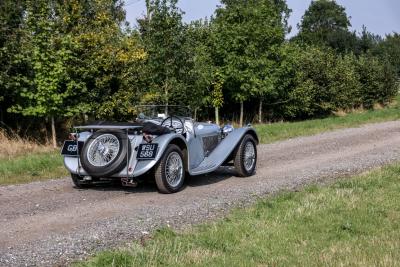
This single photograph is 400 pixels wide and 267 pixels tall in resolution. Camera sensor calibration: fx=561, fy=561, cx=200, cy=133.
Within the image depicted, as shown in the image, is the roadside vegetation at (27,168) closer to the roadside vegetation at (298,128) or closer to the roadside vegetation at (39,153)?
the roadside vegetation at (39,153)

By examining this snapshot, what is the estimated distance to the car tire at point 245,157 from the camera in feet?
32.8

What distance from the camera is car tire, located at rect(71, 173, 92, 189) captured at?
29.2 ft

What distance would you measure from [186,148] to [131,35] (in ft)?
32.4

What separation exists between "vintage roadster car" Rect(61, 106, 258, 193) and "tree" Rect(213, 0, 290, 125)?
497 inches

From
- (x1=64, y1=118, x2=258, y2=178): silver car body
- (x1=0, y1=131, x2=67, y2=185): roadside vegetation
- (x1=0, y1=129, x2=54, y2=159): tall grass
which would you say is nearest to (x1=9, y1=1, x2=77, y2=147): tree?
(x1=0, y1=129, x2=54, y2=159): tall grass

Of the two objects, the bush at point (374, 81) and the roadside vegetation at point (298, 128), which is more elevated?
the bush at point (374, 81)

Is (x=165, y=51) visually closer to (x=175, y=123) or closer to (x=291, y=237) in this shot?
(x=175, y=123)

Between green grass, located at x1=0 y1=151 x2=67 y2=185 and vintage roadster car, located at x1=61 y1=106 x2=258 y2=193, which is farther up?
vintage roadster car, located at x1=61 y1=106 x2=258 y2=193

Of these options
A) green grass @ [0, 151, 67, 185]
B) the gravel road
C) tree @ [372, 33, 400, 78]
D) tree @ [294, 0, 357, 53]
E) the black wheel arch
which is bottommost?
the gravel road

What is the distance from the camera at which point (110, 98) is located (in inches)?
654

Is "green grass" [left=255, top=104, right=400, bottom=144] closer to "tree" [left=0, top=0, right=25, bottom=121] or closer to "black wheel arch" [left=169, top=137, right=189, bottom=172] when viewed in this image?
"tree" [left=0, top=0, right=25, bottom=121]

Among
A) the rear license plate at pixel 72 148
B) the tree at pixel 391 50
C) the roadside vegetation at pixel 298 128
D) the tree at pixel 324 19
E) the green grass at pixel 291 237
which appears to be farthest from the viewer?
the tree at pixel 324 19

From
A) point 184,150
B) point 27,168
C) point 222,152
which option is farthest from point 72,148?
point 27,168

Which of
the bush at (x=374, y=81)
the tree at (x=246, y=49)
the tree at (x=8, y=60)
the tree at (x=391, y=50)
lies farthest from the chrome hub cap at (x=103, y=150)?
the tree at (x=391, y=50)
